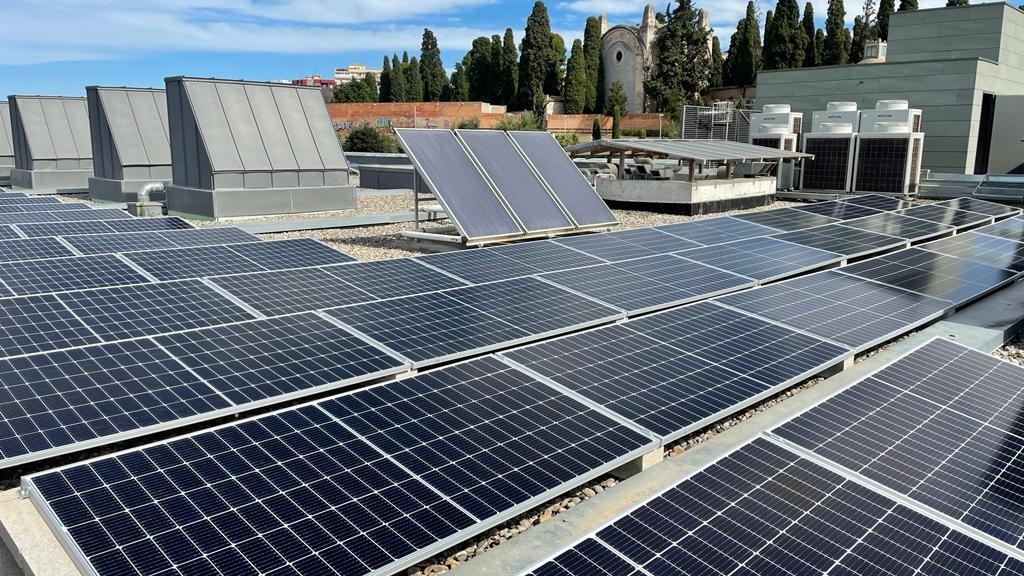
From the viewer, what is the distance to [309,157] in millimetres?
26797

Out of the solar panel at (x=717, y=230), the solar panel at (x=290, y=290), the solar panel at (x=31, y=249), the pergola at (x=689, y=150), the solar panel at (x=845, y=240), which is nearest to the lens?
the solar panel at (x=290, y=290)

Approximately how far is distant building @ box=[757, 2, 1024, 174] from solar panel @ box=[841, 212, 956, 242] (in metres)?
28.8

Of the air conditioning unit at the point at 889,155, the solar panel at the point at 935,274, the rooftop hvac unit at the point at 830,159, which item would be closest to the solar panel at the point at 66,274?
the solar panel at the point at 935,274

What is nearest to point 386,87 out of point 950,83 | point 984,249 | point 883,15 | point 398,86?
point 398,86

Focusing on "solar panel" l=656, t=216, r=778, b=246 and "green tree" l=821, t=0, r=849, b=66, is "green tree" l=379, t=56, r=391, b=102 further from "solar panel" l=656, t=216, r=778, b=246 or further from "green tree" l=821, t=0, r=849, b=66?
"solar panel" l=656, t=216, r=778, b=246

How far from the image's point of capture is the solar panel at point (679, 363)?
7125 millimetres

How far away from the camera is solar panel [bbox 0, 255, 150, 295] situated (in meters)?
11.3

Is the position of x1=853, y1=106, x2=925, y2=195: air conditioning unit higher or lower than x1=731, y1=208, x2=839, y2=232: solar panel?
higher

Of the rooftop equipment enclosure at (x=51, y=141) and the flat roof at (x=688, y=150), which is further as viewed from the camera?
the rooftop equipment enclosure at (x=51, y=141)

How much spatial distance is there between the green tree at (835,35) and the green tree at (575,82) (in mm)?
26788

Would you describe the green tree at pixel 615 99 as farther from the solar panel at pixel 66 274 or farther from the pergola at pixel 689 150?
the solar panel at pixel 66 274

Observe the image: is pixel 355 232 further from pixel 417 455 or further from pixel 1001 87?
pixel 1001 87

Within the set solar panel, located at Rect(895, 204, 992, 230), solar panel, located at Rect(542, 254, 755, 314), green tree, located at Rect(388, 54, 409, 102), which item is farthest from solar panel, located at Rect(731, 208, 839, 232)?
green tree, located at Rect(388, 54, 409, 102)

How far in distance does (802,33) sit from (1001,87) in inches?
1274
